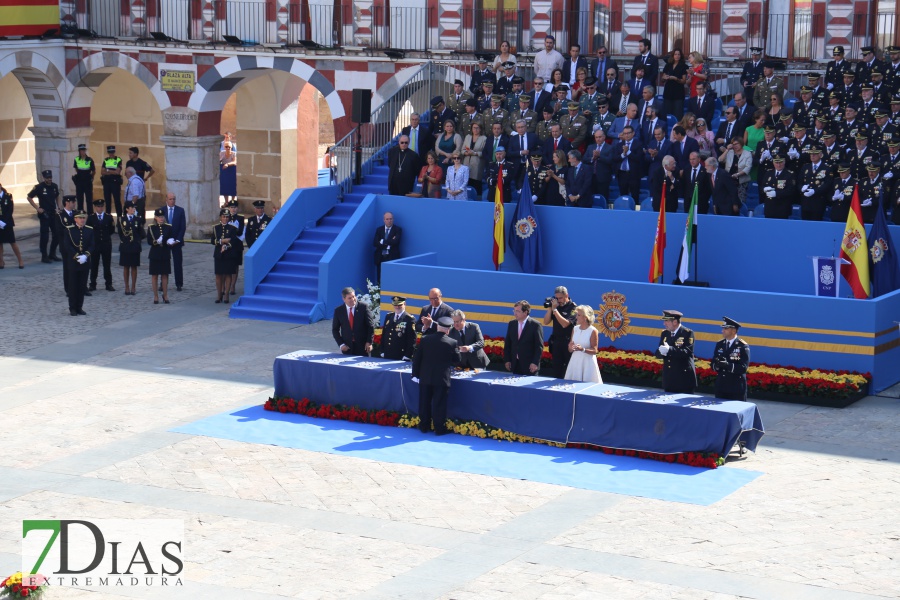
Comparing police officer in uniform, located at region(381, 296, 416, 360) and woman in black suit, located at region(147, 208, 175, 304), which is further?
woman in black suit, located at region(147, 208, 175, 304)

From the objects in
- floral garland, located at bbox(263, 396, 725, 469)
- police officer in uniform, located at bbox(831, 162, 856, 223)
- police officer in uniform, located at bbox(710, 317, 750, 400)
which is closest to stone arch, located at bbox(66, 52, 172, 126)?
floral garland, located at bbox(263, 396, 725, 469)

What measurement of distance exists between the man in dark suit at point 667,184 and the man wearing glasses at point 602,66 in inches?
146

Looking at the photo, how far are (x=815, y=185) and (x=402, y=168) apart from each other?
7525mm

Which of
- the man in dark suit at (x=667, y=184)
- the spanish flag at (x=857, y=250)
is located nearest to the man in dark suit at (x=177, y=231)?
the man in dark suit at (x=667, y=184)

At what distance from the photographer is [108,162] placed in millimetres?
33094

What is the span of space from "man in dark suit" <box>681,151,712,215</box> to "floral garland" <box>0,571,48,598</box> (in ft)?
47.5

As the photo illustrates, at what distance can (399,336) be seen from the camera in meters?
20.1

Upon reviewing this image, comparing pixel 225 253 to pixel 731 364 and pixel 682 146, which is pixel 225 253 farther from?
pixel 731 364

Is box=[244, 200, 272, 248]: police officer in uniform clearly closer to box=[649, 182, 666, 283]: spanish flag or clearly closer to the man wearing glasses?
the man wearing glasses

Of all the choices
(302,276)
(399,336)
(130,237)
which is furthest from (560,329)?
(130,237)

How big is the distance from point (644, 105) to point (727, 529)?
12771 mm

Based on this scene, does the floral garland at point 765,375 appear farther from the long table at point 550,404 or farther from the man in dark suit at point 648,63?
the man in dark suit at point 648,63

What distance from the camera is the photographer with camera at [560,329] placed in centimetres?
1986

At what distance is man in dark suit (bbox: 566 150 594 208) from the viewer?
24969mm
